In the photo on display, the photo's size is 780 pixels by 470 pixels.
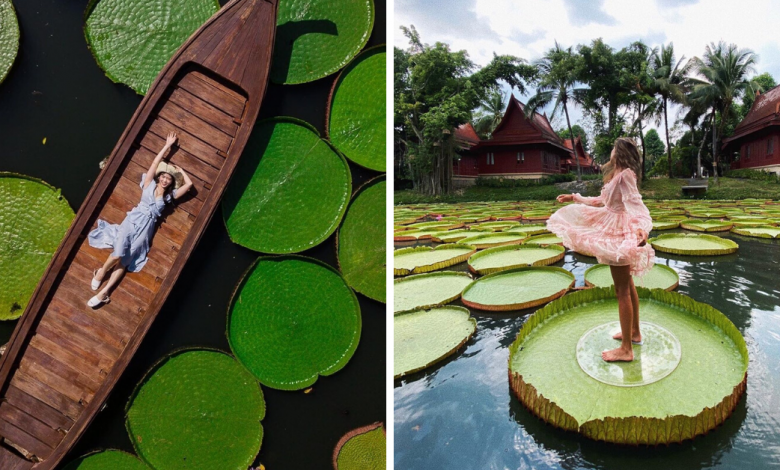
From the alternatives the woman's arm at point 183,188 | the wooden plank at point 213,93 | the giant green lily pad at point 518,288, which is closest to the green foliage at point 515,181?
the giant green lily pad at point 518,288

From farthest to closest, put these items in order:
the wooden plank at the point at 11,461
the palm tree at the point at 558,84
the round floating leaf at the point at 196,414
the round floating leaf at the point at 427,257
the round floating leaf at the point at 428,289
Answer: the round floating leaf at the point at 427,257
the round floating leaf at the point at 428,289
the palm tree at the point at 558,84
the round floating leaf at the point at 196,414
the wooden plank at the point at 11,461

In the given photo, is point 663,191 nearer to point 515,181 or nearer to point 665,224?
point 665,224

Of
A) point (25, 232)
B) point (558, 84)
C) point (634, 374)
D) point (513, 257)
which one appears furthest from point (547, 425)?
point (25, 232)

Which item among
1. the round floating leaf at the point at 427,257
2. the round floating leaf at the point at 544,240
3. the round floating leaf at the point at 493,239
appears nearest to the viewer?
the round floating leaf at the point at 427,257

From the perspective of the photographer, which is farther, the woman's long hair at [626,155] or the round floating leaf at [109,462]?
the round floating leaf at [109,462]

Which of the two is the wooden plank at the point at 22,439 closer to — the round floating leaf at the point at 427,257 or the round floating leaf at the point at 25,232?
the round floating leaf at the point at 25,232

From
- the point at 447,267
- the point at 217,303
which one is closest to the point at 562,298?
the point at 447,267
